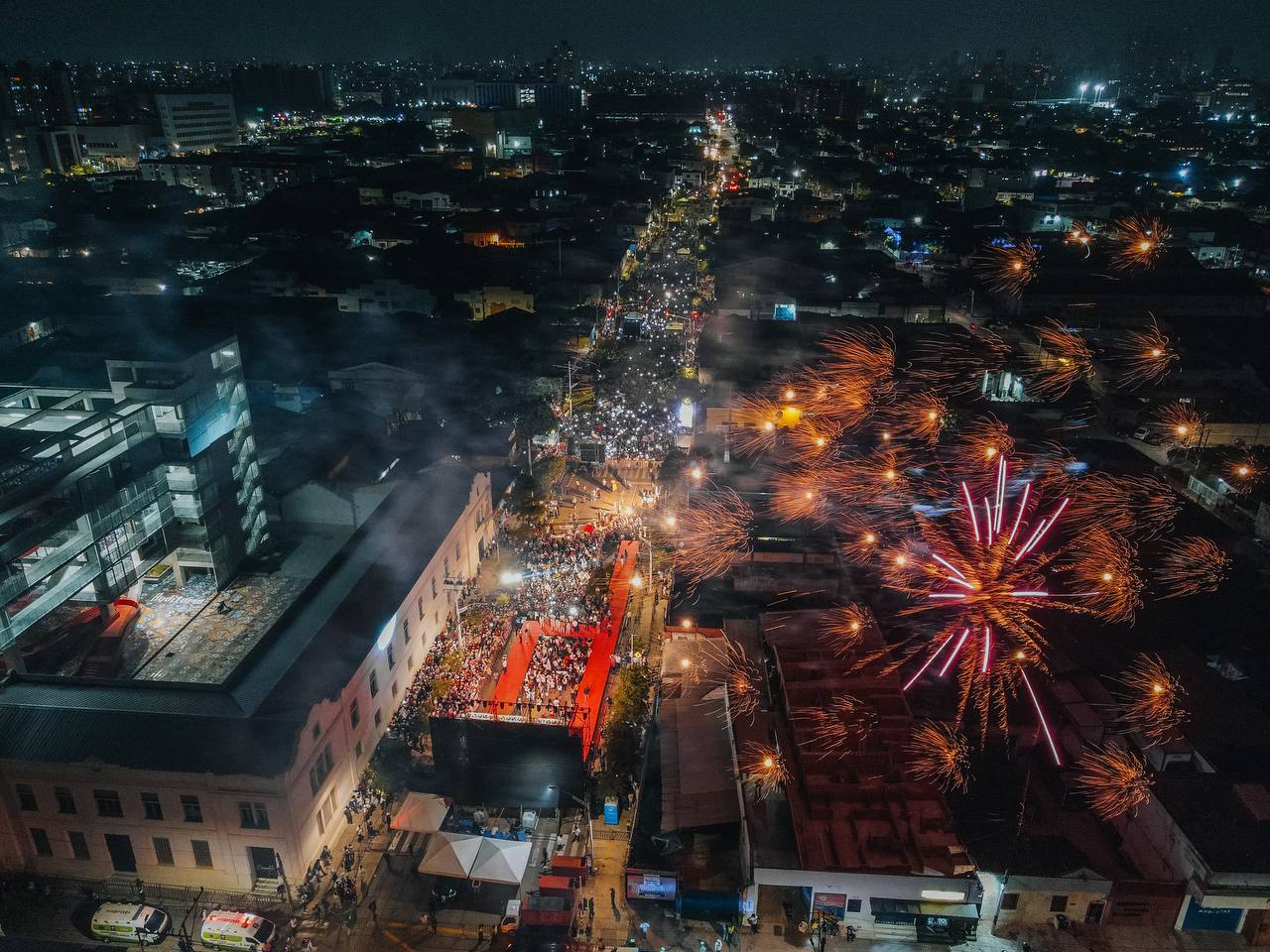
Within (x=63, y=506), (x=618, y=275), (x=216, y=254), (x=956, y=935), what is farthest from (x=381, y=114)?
(x=956, y=935)

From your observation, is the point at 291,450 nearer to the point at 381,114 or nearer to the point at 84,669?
the point at 84,669

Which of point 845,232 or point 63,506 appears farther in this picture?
point 845,232

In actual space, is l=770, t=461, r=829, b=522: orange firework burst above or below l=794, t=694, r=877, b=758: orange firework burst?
above

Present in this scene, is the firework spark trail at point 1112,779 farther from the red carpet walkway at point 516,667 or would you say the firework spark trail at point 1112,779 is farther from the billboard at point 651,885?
the red carpet walkway at point 516,667

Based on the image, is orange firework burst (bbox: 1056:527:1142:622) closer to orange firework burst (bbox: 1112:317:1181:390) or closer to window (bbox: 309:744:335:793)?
orange firework burst (bbox: 1112:317:1181:390)

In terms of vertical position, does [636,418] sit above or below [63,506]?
below

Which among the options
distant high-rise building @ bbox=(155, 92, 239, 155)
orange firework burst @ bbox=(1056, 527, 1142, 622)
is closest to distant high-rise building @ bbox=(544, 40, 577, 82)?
distant high-rise building @ bbox=(155, 92, 239, 155)

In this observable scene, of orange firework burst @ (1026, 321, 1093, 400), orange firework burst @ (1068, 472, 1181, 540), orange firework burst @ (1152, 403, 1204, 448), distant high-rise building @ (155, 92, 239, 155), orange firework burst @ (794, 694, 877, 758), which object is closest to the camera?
orange firework burst @ (794, 694, 877, 758)
